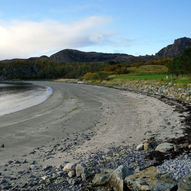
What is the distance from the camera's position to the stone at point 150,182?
20.4ft

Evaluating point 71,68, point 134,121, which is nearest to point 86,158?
point 134,121

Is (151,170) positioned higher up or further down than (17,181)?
higher up

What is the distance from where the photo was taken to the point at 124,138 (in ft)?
43.0

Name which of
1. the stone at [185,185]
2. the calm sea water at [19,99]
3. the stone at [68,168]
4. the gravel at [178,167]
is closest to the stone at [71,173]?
the stone at [68,168]

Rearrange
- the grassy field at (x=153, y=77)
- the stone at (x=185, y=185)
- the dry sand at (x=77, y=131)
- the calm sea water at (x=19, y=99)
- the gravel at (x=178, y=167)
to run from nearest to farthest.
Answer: the stone at (x=185, y=185) → the gravel at (x=178, y=167) → the dry sand at (x=77, y=131) → the calm sea water at (x=19, y=99) → the grassy field at (x=153, y=77)

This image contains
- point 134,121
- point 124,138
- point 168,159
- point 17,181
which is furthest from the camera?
point 134,121

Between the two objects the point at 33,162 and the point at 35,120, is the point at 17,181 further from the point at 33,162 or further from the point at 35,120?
the point at 35,120

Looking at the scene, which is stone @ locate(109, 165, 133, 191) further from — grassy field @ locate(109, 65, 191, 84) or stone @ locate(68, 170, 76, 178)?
grassy field @ locate(109, 65, 191, 84)

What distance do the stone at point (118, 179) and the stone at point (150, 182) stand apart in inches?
6.8

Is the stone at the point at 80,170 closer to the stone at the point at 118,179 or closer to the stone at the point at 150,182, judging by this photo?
the stone at the point at 118,179

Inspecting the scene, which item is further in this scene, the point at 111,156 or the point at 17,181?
the point at 111,156

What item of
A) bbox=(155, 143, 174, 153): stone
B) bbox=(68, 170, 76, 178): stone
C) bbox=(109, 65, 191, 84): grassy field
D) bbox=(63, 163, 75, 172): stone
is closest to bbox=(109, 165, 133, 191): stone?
bbox=(68, 170, 76, 178): stone

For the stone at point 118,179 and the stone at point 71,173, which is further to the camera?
the stone at point 71,173

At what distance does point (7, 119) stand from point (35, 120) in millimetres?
3063
